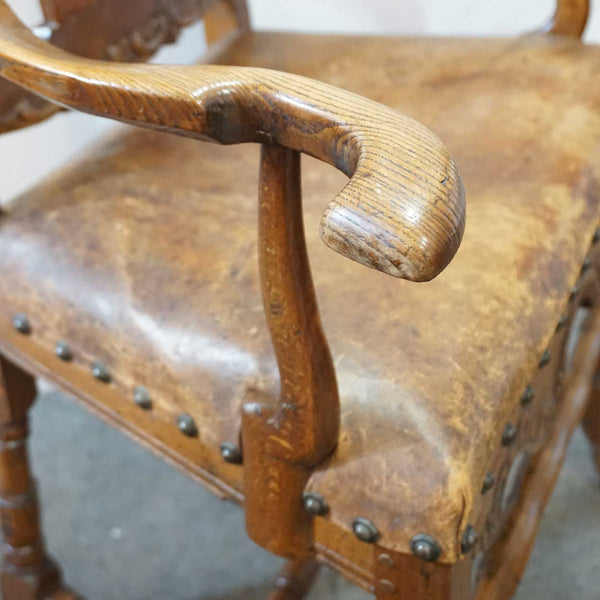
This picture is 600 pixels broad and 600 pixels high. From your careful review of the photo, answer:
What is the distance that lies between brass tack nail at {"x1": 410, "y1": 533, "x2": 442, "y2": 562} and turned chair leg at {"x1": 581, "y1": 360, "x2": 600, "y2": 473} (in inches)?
26.9

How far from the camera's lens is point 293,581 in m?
1.00

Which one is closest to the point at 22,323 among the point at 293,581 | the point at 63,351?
the point at 63,351

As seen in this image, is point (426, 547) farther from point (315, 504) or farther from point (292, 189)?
point (292, 189)

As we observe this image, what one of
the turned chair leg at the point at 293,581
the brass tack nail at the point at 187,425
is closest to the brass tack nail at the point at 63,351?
the brass tack nail at the point at 187,425

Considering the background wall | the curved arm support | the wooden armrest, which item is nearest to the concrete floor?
the background wall

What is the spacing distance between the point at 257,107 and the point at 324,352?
0.15 meters

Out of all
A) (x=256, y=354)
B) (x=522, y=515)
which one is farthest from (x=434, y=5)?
(x=256, y=354)

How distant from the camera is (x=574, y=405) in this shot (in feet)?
3.08

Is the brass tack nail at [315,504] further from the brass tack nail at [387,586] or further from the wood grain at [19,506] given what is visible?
the wood grain at [19,506]

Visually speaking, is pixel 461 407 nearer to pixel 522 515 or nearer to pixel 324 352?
pixel 324 352

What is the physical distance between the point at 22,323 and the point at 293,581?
522 mm

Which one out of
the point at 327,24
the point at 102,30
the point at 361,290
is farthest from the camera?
the point at 327,24

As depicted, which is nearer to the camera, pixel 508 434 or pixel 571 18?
pixel 508 434

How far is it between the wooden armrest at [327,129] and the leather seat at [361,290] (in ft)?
0.61
